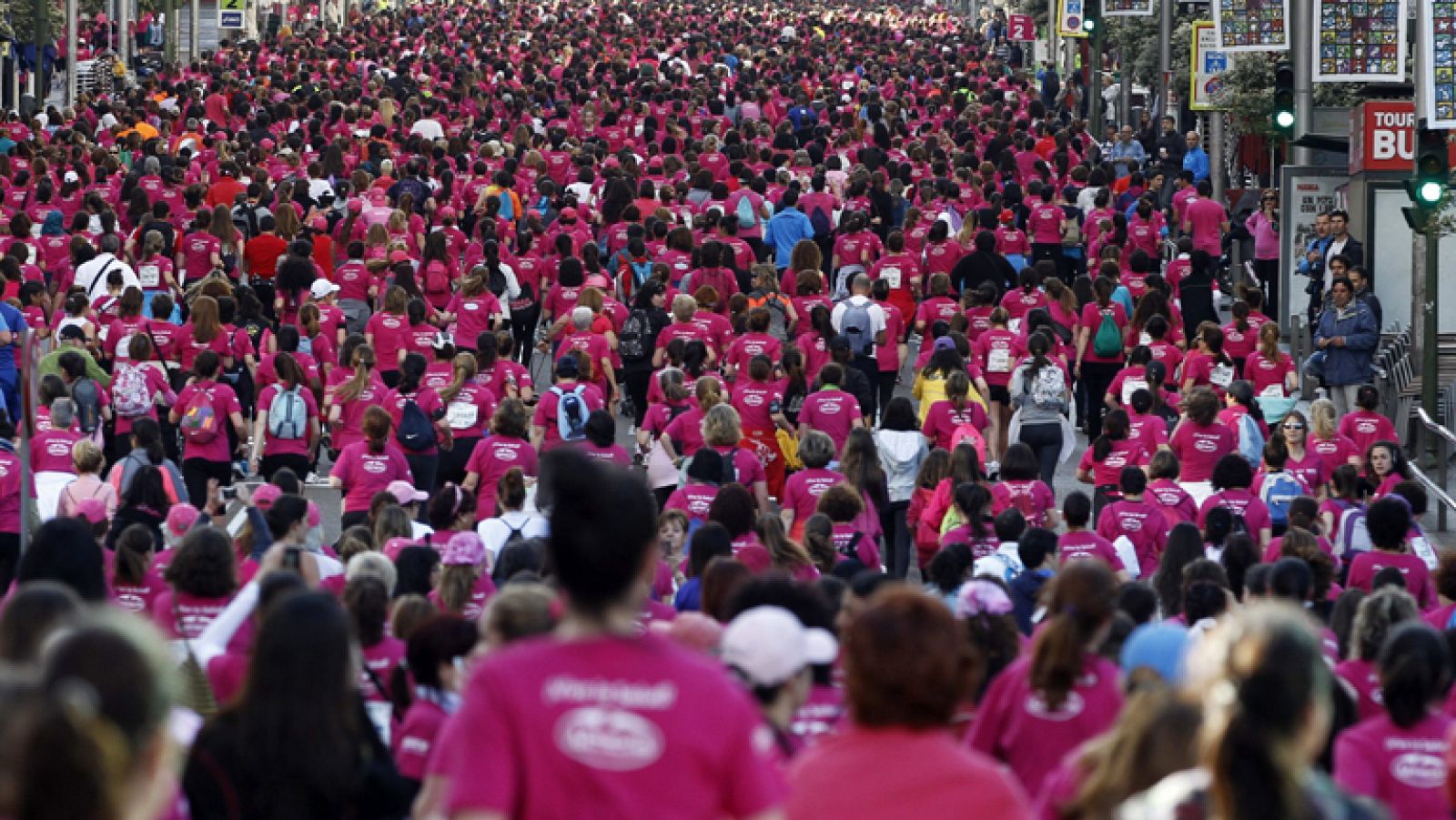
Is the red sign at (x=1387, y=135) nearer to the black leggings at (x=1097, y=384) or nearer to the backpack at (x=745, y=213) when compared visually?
the black leggings at (x=1097, y=384)

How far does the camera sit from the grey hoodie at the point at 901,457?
14727 mm

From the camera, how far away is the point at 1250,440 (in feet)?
49.8

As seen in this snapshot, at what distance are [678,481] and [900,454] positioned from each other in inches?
55.1

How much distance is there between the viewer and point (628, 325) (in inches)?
718

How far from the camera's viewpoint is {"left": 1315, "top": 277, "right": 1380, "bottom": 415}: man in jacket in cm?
1880

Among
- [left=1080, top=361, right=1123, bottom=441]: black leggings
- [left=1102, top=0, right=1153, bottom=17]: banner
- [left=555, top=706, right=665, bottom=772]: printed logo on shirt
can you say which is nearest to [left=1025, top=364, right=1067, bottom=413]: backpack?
[left=1080, top=361, right=1123, bottom=441]: black leggings

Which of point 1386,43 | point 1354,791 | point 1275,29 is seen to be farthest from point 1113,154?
point 1354,791

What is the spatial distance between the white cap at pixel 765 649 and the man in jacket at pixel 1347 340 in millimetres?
13705

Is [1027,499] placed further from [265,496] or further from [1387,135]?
[1387,135]

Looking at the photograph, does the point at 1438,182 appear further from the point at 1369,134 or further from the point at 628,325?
the point at 628,325

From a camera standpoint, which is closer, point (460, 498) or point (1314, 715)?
point (1314, 715)

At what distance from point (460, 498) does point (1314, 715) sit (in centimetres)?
800

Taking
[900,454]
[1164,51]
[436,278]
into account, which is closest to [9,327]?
[436,278]

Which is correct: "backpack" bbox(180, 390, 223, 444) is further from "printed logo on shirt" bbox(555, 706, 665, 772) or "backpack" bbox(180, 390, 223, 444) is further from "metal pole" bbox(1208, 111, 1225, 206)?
"metal pole" bbox(1208, 111, 1225, 206)
